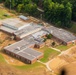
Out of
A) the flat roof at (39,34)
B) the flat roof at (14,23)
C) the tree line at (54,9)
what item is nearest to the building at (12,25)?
the flat roof at (14,23)

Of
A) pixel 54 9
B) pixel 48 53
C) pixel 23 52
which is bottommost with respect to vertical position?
pixel 48 53

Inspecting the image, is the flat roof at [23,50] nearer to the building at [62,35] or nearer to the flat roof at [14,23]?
the flat roof at [14,23]

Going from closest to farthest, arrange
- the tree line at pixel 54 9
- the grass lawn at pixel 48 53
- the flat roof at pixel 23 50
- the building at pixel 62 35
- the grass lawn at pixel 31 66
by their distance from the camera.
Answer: the grass lawn at pixel 31 66 → the flat roof at pixel 23 50 → the grass lawn at pixel 48 53 → the building at pixel 62 35 → the tree line at pixel 54 9

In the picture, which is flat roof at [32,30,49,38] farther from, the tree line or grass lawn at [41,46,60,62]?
the tree line

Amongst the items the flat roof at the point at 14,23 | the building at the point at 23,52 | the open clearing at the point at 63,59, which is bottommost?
the open clearing at the point at 63,59

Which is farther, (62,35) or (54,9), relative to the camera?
(54,9)

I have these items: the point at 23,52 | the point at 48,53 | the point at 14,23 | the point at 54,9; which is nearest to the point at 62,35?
the point at 48,53

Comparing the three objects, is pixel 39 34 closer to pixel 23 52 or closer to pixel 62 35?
pixel 62 35

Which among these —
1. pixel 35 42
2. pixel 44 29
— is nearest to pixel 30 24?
pixel 44 29
